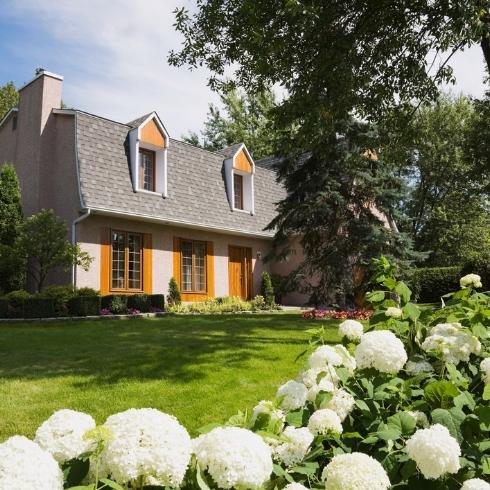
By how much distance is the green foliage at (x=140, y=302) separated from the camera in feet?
47.1

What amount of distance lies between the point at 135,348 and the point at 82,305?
546cm

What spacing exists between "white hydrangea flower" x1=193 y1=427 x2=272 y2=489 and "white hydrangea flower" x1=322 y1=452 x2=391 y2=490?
0.69ft

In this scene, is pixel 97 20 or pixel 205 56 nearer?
pixel 97 20

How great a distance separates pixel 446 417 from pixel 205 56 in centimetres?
1032

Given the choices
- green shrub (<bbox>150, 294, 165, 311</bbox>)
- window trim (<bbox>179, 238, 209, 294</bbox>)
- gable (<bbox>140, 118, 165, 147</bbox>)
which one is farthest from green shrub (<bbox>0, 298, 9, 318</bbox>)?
gable (<bbox>140, 118, 165, 147</bbox>)

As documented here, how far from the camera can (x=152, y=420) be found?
1222 millimetres

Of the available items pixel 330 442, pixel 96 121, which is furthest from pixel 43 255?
pixel 330 442

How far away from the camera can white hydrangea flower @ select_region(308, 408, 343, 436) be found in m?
1.75

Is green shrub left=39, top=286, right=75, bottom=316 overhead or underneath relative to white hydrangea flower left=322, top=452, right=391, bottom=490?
overhead

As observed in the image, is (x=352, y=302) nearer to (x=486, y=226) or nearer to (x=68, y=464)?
(x=68, y=464)

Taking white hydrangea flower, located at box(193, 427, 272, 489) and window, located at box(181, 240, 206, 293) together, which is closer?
white hydrangea flower, located at box(193, 427, 272, 489)

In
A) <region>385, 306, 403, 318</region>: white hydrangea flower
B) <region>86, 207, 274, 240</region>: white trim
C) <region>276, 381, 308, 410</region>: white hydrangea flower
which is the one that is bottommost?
<region>276, 381, 308, 410</region>: white hydrangea flower

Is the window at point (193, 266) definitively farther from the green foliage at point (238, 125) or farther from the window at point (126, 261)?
the green foliage at point (238, 125)

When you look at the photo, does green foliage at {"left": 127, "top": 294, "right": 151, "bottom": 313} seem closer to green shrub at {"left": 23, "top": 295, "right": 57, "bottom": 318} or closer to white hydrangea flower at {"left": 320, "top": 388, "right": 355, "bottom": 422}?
green shrub at {"left": 23, "top": 295, "right": 57, "bottom": 318}
